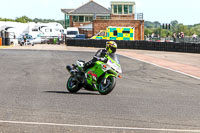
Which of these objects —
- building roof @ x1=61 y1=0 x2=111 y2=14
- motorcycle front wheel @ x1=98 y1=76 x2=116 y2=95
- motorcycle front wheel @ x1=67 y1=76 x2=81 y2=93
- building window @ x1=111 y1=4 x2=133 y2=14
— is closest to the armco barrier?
motorcycle front wheel @ x1=67 y1=76 x2=81 y2=93

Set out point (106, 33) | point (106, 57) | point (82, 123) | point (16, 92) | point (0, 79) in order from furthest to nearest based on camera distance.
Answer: point (106, 33), point (0, 79), point (16, 92), point (106, 57), point (82, 123)

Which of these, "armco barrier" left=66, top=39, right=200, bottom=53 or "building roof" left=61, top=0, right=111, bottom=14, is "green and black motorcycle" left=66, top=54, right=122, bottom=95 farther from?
"building roof" left=61, top=0, right=111, bottom=14

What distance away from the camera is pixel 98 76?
11.5m

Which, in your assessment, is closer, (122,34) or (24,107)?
(24,107)

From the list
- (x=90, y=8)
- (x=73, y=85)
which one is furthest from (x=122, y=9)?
(x=73, y=85)

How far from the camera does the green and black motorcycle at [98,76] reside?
36.9 ft

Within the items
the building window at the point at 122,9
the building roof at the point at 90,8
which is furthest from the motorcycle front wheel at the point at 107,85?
the building roof at the point at 90,8

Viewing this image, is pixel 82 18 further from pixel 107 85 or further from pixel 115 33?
pixel 107 85

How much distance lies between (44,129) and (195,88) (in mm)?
8574

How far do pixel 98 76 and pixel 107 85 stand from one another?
0.33 metres

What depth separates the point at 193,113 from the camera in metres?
9.17

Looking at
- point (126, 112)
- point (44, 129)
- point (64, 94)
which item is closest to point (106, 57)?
point (64, 94)

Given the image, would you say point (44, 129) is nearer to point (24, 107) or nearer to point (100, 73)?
point (24, 107)

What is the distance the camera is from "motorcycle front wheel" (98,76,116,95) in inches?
446
